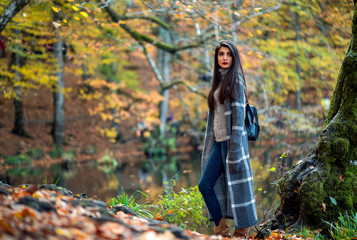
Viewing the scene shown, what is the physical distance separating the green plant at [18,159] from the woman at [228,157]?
10.1 meters

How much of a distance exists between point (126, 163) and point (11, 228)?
37.9ft

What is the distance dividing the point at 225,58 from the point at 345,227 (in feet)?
6.41

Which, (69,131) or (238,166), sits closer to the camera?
(238,166)

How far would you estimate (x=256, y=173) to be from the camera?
636cm

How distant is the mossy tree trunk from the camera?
3305mm

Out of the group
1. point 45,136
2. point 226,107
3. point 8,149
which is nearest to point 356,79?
point 226,107

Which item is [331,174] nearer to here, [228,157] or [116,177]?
[228,157]

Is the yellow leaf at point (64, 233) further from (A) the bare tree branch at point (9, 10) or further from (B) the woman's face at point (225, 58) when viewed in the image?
(A) the bare tree branch at point (9, 10)

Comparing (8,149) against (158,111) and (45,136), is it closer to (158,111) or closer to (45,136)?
(45,136)

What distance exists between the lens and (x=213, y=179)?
3.54 meters

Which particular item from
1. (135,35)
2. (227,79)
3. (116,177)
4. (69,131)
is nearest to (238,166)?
(227,79)

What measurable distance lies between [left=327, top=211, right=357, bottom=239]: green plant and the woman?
2.45ft

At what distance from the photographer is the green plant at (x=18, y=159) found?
11667 mm

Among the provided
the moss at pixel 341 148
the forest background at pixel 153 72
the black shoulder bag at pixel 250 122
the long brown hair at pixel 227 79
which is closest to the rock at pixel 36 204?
the long brown hair at pixel 227 79
